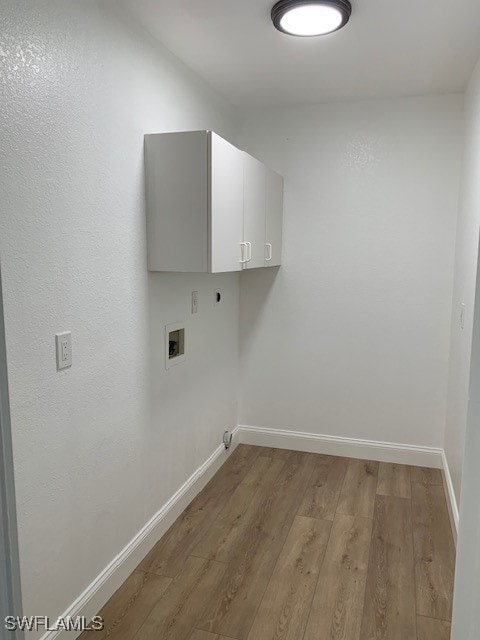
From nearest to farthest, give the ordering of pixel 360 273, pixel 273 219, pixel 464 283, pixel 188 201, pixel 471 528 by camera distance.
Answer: pixel 471 528 → pixel 188 201 → pixel 464 283 → pixel 273 219 → pixel 360 273

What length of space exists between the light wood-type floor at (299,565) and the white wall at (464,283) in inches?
16.8

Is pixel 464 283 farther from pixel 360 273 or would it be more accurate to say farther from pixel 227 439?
pixel 227 439

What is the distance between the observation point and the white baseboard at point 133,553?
6.56 feet

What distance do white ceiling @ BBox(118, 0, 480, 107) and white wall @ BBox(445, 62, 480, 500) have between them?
0.30m

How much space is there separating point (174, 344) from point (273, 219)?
1207 millimetres

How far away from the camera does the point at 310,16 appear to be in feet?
6.97

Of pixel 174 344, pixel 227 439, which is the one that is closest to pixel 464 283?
pixel 174 344

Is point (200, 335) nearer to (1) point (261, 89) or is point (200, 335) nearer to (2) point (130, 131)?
(2) point (130, 131)

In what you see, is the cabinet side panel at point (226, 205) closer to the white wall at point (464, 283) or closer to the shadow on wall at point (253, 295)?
the shadow on wall at point (253, 295)

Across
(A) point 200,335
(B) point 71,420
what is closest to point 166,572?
(B) point 71,420

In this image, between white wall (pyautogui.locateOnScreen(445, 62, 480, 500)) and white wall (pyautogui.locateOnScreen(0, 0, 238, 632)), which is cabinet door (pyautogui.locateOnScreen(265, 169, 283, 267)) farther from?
white wall (pyautogui.locateOnScreen(445, 62, 480, 500))

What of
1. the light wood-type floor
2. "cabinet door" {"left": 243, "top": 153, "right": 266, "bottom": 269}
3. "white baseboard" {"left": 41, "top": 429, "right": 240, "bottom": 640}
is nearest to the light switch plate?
"cabinet door" {"left": 243, "top": 153, "right": 266, "bottom": 269}

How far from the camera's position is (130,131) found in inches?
87.3

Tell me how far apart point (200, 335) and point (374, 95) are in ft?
6.41
